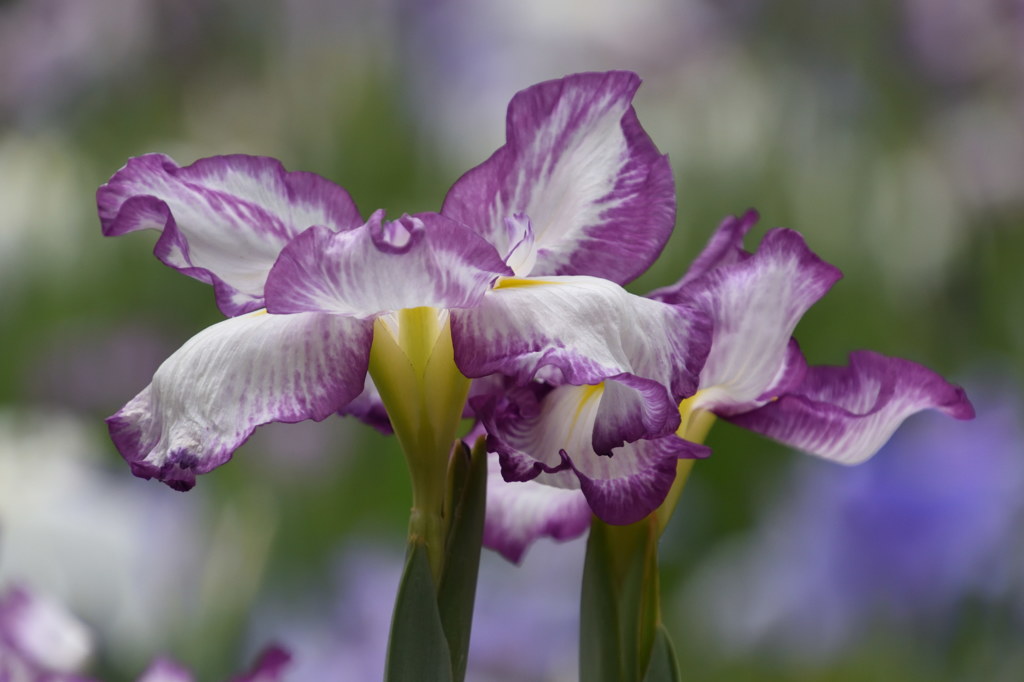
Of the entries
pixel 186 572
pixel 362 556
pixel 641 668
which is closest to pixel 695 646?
pixel 362 556

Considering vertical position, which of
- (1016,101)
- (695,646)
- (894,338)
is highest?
(1016,101)

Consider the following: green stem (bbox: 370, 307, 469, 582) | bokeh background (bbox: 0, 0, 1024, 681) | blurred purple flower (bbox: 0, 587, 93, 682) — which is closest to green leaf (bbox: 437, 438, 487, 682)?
green stem (bbox: 370, 307, 469, 582)

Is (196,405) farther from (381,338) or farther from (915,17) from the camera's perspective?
(915,17)

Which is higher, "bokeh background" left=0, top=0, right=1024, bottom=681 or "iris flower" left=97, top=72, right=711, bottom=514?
"iris flower" left=97, top=72, right=711, bottom=514

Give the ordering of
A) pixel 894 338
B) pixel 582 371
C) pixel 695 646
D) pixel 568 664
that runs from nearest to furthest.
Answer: pixel 582 371, pixel 568 664, pixel 695 646, pixel 894 338

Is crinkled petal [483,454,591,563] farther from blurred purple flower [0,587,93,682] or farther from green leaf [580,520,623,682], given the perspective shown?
blurred purple flower [0,587,93,682]

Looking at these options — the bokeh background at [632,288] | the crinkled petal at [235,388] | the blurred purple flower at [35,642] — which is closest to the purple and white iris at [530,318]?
the crinkled petal at [235,388]

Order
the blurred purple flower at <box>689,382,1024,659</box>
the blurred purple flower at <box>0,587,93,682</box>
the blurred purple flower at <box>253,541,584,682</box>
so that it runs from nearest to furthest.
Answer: the blurred purple flower at <box>0,587,93,682</box>, the blurred purple flower at <box>253,541,584,682</box>, the blurred purple flower at <box>689,382,1024,659</box>

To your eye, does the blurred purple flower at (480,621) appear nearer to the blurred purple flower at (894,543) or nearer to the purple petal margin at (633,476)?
the blurred purple flower at (894,543)
